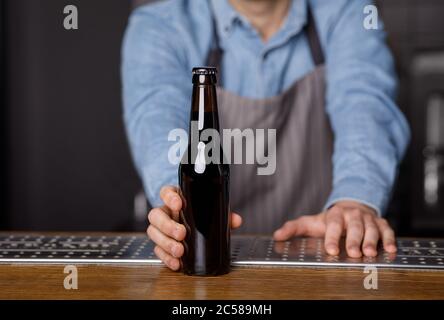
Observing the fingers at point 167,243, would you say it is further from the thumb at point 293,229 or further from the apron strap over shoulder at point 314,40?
the apron strap over shoulder at point 314,40

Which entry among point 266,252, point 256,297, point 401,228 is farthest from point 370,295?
point 401,228

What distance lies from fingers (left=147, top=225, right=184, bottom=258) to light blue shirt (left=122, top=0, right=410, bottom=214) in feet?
1.94

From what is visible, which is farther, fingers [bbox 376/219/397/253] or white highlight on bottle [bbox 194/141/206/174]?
fingers [bbox 376/219/397/253]

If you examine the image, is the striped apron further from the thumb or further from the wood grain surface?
the wood grain surface

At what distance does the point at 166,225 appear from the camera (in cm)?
98

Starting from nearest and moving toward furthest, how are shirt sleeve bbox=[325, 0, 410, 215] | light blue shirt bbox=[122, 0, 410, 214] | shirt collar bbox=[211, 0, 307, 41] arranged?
1. shirt sleeve bbox=[325, 0, 410, 215]
2. light blue shirt bbox=[122, 0, 410, 214]
3. shirt collar bbox=[211, 0, 307, 41]

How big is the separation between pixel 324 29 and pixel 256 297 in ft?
4.66

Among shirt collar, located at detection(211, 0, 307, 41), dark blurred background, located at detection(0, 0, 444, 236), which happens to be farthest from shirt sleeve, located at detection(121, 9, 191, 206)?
dark blurred background, located at detection(0, 0, 444, 236)

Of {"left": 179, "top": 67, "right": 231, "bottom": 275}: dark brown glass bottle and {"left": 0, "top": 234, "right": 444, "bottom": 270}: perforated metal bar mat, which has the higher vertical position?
{"left": 179, "top": 67, "right": 231, "bottom": 275}: dark brown glass bottle

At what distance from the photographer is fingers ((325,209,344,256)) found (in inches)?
43.6

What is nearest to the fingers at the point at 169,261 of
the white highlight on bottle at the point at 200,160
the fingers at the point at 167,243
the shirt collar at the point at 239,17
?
the fingers at the point at 167,243

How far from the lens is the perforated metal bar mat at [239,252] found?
3.40 feet

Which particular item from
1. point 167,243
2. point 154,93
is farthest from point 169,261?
point 154,93

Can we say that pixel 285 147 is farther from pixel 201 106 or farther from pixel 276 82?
pixel 201 106
